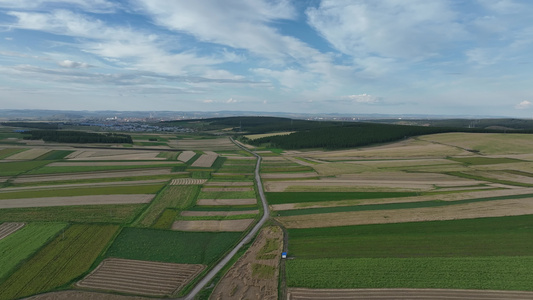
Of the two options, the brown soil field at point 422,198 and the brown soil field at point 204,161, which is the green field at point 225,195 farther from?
the brown soil field at point 204,161

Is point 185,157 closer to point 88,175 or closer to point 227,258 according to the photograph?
point 88,175

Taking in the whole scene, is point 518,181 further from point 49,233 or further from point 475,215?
point 49,233

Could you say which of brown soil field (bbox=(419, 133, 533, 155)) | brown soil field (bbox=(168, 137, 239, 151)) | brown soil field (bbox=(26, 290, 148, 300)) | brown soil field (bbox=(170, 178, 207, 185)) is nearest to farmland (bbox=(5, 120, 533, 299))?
brown soil field (bbox=(26, 290, 148, 300))

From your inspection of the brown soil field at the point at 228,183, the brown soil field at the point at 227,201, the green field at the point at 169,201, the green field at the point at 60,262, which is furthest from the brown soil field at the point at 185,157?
the green field at the point at 60,262

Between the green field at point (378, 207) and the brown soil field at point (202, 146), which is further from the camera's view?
the brown soil field at point (202, 146)

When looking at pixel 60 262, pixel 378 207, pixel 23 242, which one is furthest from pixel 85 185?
pixel 378 207

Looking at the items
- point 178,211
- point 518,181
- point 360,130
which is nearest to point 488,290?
point 178,211
